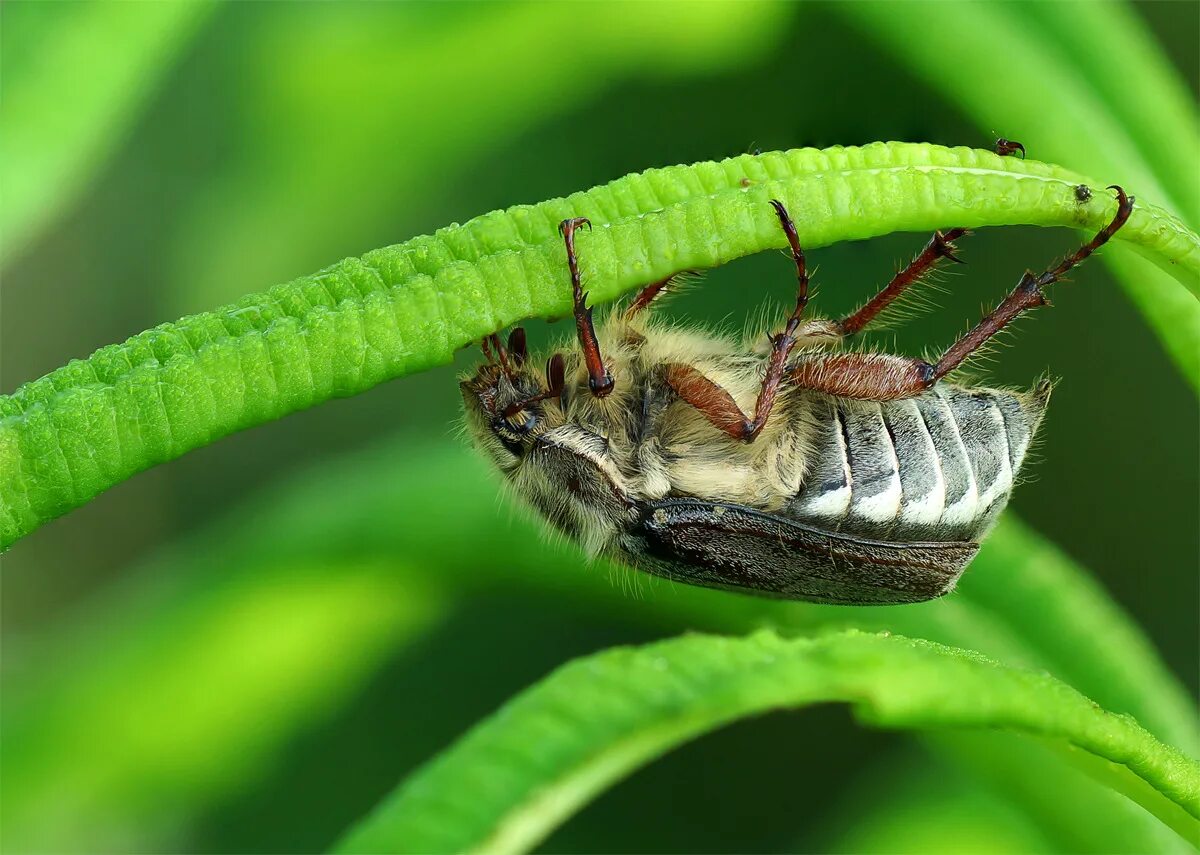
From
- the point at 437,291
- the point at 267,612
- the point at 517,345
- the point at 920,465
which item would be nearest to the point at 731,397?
Answer: the point at 920,465

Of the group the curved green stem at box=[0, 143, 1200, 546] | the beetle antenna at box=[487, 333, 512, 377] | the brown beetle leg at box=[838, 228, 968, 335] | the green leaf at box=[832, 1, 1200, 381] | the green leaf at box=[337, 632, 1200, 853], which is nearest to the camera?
the green leaf at box=[337, 632, 1200, 853]

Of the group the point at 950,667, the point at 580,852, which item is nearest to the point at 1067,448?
the point at 580,852

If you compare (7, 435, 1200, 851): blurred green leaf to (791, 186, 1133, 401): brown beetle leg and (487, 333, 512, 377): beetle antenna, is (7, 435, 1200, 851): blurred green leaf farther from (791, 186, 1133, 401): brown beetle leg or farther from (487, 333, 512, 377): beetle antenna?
(791, 186, 1133, 401): brown beetle leg

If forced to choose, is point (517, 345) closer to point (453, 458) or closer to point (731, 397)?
point (453, 458)

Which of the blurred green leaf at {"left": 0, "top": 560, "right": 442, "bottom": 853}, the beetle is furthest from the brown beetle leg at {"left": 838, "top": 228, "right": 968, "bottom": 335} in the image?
the blurred green leaf at {"left": 0, "top": 560, "right": 442, "bottom": 853}

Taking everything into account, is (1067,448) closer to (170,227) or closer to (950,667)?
(950,667)

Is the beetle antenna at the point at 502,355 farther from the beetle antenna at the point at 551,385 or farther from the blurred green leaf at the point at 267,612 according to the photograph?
the blurred green leaf at the point at 267,612

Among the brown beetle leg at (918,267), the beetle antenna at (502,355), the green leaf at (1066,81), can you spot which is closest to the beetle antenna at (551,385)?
the beetle antenna at (502,355)
